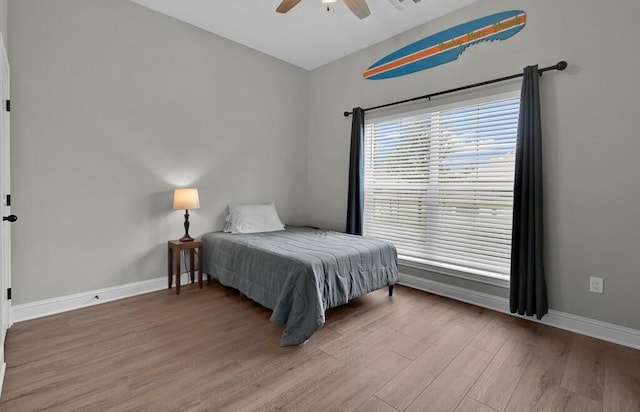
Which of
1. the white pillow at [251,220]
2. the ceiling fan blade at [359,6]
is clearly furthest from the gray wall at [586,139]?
the white pillow at [251,220]

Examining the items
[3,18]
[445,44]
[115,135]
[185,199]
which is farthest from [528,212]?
[3,18]

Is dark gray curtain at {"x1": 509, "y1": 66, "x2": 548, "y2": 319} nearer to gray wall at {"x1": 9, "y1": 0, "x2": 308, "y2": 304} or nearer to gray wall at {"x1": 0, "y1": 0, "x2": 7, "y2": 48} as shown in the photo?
gray wall at {"x1": 9, "y1": 0, "x2": 308, "y2": 304}

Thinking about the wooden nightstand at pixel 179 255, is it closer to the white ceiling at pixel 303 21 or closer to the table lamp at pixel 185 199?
the table lamp at pixel 185 199

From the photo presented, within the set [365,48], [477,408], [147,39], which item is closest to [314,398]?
[477,408]

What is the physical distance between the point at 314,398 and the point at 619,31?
335 centimetres

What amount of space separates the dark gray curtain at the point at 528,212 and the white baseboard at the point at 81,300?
141 inches

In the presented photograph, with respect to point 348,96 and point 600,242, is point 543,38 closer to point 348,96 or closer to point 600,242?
point 600,242

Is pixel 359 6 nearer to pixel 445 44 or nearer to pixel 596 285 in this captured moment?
pixel 445 44

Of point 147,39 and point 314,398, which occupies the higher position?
point 147,39

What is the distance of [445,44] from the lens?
3.27m

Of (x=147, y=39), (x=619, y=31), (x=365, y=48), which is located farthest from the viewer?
(x=365, y=48)

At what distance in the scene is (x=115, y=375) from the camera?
188 cm

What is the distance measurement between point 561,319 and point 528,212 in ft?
3.05

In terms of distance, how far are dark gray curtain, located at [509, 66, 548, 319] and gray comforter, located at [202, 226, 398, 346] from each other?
111 centimetres
